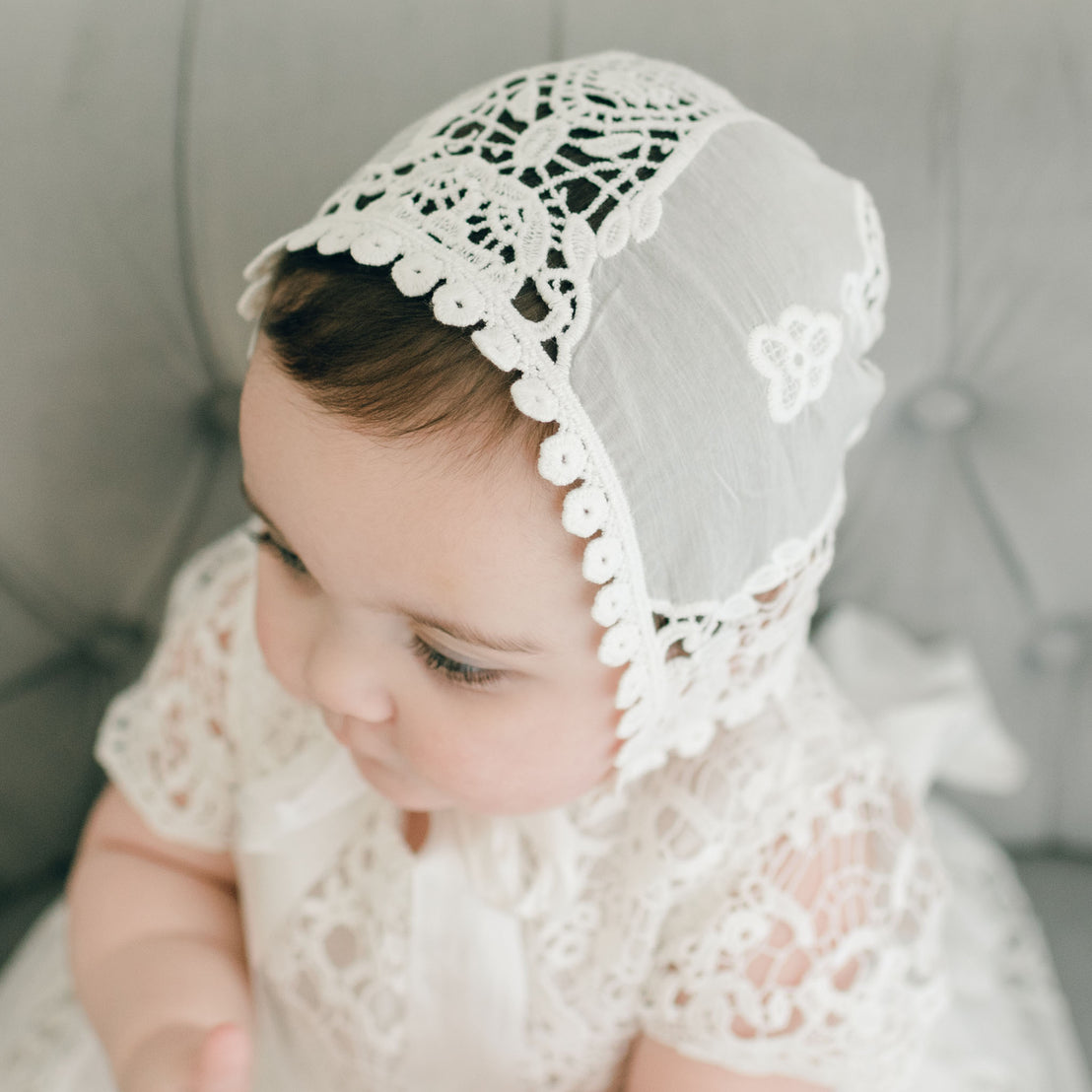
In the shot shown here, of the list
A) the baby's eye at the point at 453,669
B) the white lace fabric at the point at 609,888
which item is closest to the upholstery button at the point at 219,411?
the white lace fabric at the point at 609,888

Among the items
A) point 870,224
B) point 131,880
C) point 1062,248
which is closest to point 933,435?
point 1062,248

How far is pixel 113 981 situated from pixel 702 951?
0.45 metres

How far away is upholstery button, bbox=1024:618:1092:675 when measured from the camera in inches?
35.4

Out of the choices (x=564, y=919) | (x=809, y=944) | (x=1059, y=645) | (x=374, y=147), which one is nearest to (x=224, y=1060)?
(x=564, y=919)

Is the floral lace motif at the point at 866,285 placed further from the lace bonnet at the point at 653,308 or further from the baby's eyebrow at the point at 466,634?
the baby's eyebrow at the point at 466,634

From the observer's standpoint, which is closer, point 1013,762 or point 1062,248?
point 1062,248

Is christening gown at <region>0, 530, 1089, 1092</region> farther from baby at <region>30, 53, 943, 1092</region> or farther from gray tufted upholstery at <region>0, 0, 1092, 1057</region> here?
gray tufted upholstery at <region>0, 0, 1092, 1057</region>

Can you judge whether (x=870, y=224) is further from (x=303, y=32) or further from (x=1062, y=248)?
(x=303, y=32)

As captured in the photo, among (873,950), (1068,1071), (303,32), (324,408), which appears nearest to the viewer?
(324,408)

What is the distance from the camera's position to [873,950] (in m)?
0.65

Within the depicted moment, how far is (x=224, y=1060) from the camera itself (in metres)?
0.58

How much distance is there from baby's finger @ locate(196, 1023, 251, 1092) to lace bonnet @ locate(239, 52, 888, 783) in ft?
0.90

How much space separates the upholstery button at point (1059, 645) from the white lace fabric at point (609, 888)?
0.28 meters

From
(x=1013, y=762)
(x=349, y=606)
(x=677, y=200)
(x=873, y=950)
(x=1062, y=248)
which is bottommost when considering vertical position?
(x=1013, y=762)
